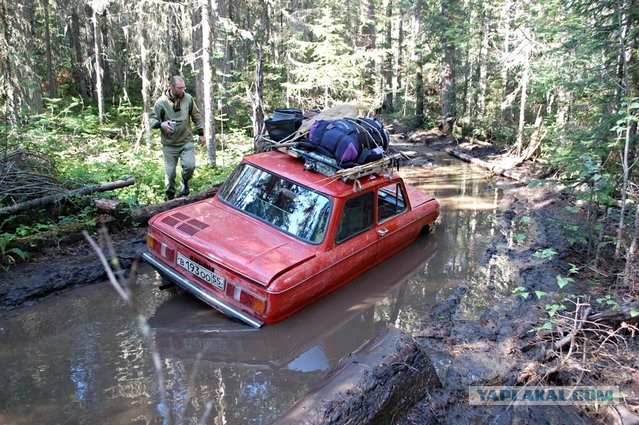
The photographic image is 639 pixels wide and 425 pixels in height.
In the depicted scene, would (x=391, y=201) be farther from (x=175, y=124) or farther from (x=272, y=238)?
(x=175, y=124)

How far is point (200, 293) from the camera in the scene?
530 centimetres

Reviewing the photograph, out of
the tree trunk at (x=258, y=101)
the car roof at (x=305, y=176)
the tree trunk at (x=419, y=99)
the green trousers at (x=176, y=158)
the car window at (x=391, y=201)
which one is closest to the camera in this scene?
the car roof at (x=305, y=176)

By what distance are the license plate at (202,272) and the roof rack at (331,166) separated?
204 centimetres

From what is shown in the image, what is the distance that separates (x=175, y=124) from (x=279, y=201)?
10.5 feet

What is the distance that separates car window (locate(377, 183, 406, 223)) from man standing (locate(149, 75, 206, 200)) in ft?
11.5

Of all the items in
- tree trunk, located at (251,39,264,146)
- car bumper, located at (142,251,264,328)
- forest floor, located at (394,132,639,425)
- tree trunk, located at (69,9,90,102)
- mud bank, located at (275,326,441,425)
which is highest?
tree trunk, located at (69,9,90,102)

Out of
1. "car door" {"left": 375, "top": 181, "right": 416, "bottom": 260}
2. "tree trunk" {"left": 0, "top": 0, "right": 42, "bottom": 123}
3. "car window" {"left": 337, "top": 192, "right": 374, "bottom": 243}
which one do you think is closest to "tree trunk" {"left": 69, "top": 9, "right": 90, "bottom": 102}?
"tree trunk" {"left": 0, "top": 0, "right": 42, "bottom": 123}

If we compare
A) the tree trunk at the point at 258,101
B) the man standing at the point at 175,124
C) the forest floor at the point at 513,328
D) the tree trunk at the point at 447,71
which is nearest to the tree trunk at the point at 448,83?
the tree trunk at the point at 447,71

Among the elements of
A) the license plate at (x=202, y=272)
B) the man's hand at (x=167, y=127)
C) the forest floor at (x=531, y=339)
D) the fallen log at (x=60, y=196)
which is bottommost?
the forest floor at (x=531, y=339)

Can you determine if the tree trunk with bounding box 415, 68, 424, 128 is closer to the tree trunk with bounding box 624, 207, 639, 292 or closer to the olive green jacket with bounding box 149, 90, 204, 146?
the olive green jacket with bounding box 149, 90, 204, 146

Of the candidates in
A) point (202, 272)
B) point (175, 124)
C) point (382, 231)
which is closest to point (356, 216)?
point (382, 231)

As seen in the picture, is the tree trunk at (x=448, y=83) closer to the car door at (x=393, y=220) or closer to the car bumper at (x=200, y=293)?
the car door at (x=393, y=220)

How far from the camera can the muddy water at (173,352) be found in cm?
407

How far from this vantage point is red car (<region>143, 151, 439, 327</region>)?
5.13 m
